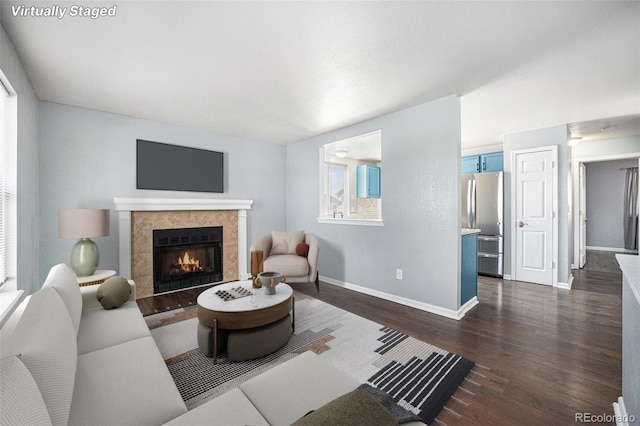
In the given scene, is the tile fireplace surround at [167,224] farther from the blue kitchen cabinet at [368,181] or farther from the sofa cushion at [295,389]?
the sofa cushion at [295,389]

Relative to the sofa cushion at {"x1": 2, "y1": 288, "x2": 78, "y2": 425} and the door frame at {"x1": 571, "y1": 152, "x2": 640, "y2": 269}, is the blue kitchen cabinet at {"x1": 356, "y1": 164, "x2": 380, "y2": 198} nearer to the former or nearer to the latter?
the door frame at {"x1": 571, "y1": 152, "x2": 640, "y2": 269}

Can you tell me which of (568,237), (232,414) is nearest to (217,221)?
(232,414)

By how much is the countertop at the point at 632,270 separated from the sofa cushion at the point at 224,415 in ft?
4.74

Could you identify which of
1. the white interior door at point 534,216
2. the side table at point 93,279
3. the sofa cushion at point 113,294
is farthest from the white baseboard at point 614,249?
the side table at point 93,279

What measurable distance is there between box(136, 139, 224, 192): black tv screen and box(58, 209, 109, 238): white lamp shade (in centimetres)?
96

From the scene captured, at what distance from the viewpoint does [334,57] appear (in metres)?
2.16

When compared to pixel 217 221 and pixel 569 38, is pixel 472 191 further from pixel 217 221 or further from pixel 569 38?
pixel 217 221

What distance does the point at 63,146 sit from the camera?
3137 millimetres

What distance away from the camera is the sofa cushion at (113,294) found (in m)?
2.08

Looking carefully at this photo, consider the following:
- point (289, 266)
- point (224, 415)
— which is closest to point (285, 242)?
point (289, 266)

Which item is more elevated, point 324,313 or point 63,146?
point 63,146

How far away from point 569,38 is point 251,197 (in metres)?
4.19

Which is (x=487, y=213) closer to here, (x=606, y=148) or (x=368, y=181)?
(x=368, y=181)

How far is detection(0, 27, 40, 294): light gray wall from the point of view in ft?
6.59
